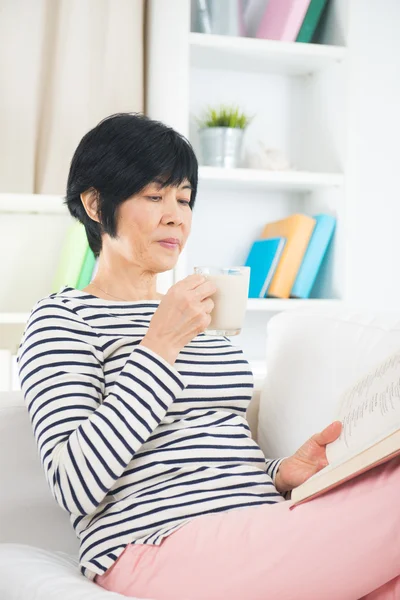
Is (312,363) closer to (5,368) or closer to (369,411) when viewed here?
(369,411)

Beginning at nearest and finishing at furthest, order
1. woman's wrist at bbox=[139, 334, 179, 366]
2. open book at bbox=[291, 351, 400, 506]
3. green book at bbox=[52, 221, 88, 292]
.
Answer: open book at bbox=[291, 351, 400, 506] < woman's wrist at bbox=[139, 334, 179, 366] < green book at bbox=[52, 221, 88, 292]

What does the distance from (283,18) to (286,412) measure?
4.84 ft

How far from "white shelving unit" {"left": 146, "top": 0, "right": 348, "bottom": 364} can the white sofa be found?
91 centimetres

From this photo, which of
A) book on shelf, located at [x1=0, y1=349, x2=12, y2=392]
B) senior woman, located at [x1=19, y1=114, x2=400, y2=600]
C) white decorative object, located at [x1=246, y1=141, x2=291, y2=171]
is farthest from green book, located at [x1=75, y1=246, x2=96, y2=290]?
senior woman, located at [x1=19, y1=114, x2=400, y2=600]

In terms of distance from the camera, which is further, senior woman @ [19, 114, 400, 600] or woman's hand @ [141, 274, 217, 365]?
woman's hand @ [141, 274, 217, 365]

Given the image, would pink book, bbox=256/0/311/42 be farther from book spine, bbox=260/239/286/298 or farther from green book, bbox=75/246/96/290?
green book, bbox=75/246/96/290

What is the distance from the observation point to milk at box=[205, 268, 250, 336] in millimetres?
1153

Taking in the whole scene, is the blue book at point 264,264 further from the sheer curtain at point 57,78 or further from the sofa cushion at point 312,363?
the sofa cushion at point 312,363

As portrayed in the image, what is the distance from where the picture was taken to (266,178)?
236 cm

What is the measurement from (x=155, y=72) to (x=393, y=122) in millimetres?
854

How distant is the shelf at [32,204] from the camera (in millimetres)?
2256

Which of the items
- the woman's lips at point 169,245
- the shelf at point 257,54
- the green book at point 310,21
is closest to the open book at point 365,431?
the woman's lips at point 169,245

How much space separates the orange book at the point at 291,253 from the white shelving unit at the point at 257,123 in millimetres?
57

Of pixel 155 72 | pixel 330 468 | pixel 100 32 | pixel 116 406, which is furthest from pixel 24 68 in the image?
pixel 330 468
